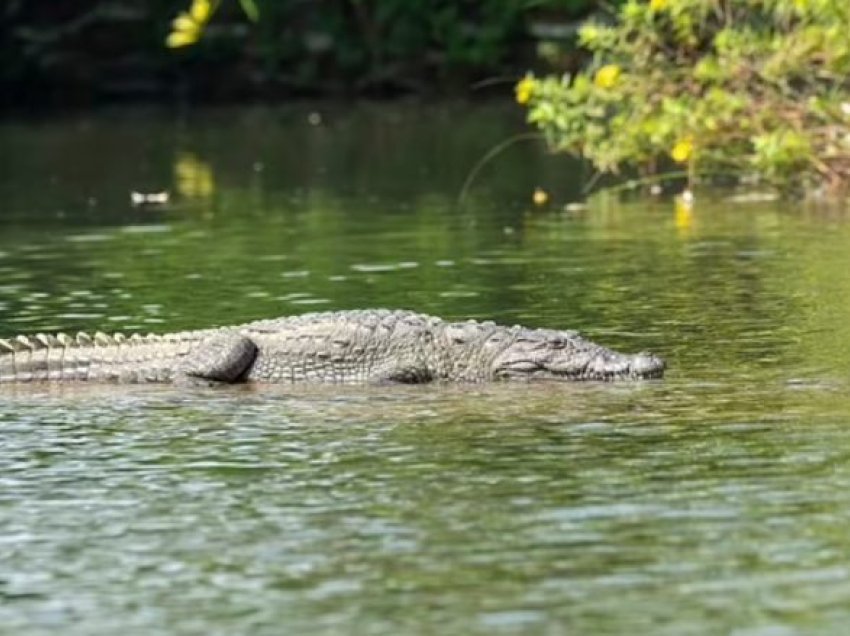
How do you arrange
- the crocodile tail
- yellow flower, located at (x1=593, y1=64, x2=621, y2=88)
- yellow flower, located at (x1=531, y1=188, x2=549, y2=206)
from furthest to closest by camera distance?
yellow flower, located at (x1=531, y1=188, x2=549, y2=206) → yellow flower, located at (x1=593, y1=64, x2=621, y2=88) → the crocodile tail

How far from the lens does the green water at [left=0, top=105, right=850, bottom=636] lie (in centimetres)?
862

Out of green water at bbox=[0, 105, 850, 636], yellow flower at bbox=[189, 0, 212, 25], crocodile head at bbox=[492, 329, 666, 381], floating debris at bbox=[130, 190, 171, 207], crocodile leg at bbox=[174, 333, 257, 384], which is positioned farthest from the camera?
floating debris at bbox=[130, 190, 171, 207]

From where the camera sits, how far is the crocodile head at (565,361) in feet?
42.8

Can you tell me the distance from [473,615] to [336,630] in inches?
16.0

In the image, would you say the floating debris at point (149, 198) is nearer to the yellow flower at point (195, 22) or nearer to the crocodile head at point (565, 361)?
the crocodile head at point (565, 361)

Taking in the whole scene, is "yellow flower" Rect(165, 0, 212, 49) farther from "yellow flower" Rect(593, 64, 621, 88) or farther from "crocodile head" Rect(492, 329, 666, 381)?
"yellow flower" Rect(593, 64, 621, 88)

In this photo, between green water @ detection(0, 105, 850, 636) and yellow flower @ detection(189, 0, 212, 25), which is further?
yellow flower @ detection(189, 0, 212, 25)

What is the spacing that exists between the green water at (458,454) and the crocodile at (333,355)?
18 centimetres

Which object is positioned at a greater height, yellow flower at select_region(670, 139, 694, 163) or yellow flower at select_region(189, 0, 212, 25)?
yellow flower at select_region(189, 0, 212, 25)

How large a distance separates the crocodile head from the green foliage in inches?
288

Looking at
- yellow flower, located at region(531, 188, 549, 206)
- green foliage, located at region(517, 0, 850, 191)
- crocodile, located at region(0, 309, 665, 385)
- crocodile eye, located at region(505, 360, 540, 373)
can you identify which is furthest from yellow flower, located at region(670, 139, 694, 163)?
crocodile eye, located at region(505, 360, 540, 373)

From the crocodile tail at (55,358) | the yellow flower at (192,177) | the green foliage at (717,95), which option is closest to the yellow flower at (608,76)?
the green foliage at (717,95)

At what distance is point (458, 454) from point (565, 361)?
2137 millimetres

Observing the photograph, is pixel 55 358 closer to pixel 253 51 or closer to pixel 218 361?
pixel 218 361
